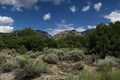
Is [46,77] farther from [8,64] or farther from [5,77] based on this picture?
[8,64]

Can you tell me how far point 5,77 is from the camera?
46.2 ft

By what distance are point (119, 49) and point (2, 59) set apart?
363 inches

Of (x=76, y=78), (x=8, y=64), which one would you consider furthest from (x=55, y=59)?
(x=76, y=78)

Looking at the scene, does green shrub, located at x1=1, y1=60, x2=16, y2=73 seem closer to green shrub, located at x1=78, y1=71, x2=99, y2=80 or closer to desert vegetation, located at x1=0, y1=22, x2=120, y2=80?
desert vegetation, located at x1=0, y1=22, x2=120, y2=80

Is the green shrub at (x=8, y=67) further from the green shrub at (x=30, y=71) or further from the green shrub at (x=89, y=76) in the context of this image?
the green shrub at (x=89, y=76)

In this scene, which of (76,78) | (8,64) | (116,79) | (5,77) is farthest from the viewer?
(8,64)

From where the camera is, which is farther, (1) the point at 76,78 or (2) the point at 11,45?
(2) the point at 11,45

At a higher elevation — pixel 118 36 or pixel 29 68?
pixel 118 36

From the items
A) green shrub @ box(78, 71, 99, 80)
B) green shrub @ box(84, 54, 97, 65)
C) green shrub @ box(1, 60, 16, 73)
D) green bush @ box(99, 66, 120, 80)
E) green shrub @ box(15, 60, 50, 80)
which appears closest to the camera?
green bush @ box(99, 66, 120, 80)

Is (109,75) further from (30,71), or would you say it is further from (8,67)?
(8,67)

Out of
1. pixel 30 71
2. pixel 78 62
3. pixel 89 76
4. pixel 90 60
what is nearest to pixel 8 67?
pixel 30 71

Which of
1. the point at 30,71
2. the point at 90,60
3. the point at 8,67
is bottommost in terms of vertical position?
the point at 30,71

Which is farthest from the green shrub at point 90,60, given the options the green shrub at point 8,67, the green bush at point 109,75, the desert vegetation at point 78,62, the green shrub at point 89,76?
the green bush at point 109,75

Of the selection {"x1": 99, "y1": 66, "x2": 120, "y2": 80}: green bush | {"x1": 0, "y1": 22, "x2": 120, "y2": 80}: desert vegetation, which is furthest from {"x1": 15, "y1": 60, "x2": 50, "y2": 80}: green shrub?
{"x1": 99, "y1": 66, "x2": 120, "y2": 80}: green bush
